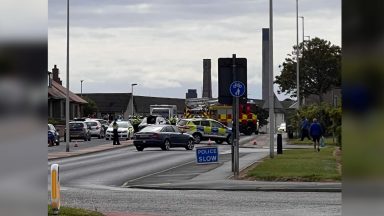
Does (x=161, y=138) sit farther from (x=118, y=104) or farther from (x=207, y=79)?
(x=118, y=104)

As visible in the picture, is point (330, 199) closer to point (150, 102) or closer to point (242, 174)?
point (242, 174)

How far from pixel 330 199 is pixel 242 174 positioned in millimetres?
7085

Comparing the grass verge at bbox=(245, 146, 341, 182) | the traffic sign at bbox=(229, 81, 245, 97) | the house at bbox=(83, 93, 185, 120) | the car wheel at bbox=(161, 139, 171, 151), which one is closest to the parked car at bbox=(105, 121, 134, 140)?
the car wheel at bbox=(161, 139, 171, 151)

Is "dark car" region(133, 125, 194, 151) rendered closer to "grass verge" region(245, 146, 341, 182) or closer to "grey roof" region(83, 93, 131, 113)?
"grass verge" region(245, 146, 341, 182)

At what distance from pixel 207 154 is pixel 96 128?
120ft

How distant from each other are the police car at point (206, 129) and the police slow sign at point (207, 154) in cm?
2034

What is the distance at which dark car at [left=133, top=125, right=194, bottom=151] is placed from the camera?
1548 inches

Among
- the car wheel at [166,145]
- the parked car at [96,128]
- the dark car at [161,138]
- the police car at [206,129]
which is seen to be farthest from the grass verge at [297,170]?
the parked car at [96,128]

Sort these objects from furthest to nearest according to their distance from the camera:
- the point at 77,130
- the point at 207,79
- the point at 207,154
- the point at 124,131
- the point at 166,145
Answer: the point at 207,79
the point at 124,131
the point at 77,130
the point at 166,145
the point at 207,154

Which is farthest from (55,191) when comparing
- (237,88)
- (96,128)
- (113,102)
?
(113,102)

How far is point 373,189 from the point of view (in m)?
2.63

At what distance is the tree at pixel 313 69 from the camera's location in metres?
71.1

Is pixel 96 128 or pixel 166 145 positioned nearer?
pixel 166 145

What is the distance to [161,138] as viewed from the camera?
3950 cm
